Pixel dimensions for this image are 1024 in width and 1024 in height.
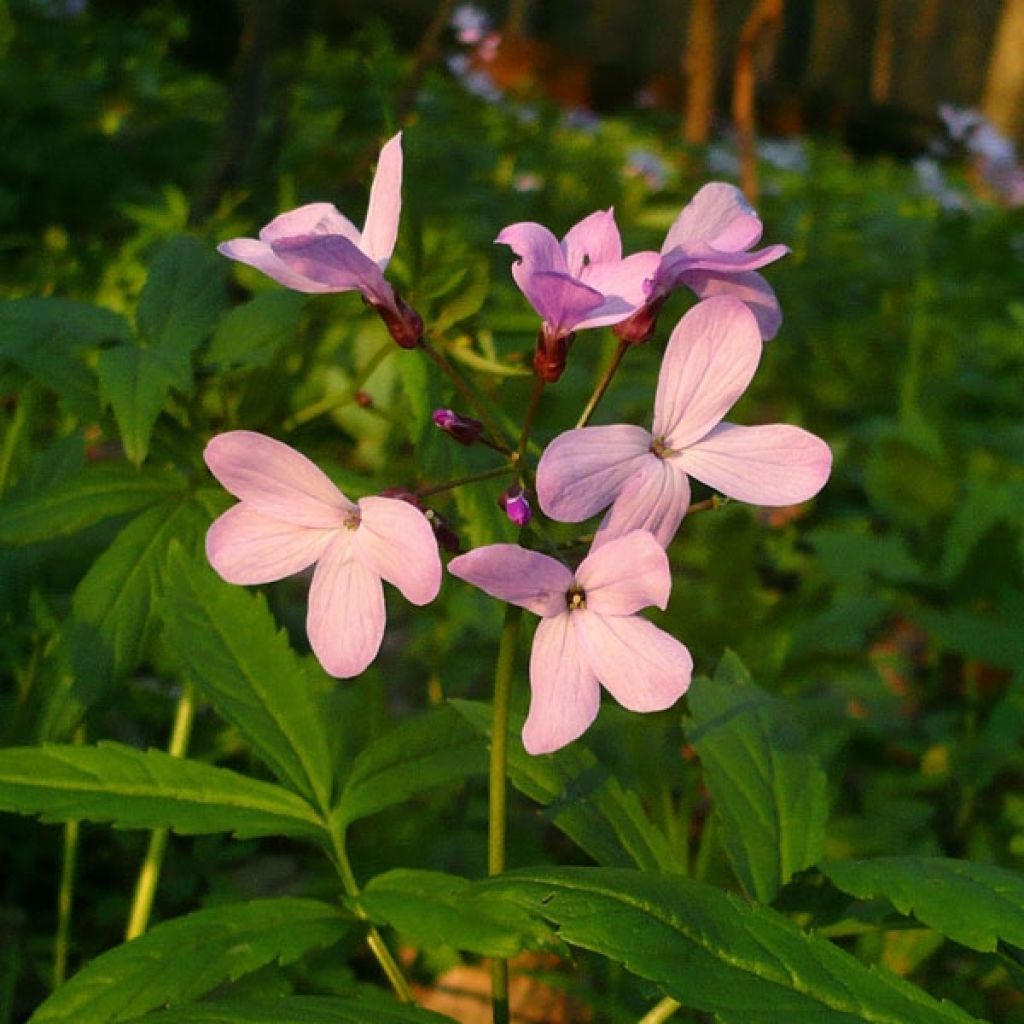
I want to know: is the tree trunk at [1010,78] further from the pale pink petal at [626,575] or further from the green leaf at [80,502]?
the pale pink petal at [626,575]

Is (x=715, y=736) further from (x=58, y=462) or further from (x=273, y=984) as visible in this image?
(x=58, y=462)

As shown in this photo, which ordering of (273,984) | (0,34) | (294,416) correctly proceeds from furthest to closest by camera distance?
(0,34), (294,416), (273,984)

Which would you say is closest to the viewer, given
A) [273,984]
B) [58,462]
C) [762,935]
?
[762,935]

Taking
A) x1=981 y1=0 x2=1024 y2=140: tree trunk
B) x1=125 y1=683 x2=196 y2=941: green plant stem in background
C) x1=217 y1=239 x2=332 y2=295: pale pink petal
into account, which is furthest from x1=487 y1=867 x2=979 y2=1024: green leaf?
x1=981 y1=0 x2=1024 y2=140: tree trunk

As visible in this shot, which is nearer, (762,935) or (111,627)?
(762,935)

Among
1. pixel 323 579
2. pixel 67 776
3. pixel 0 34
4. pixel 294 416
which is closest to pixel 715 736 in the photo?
pixel 323 579
